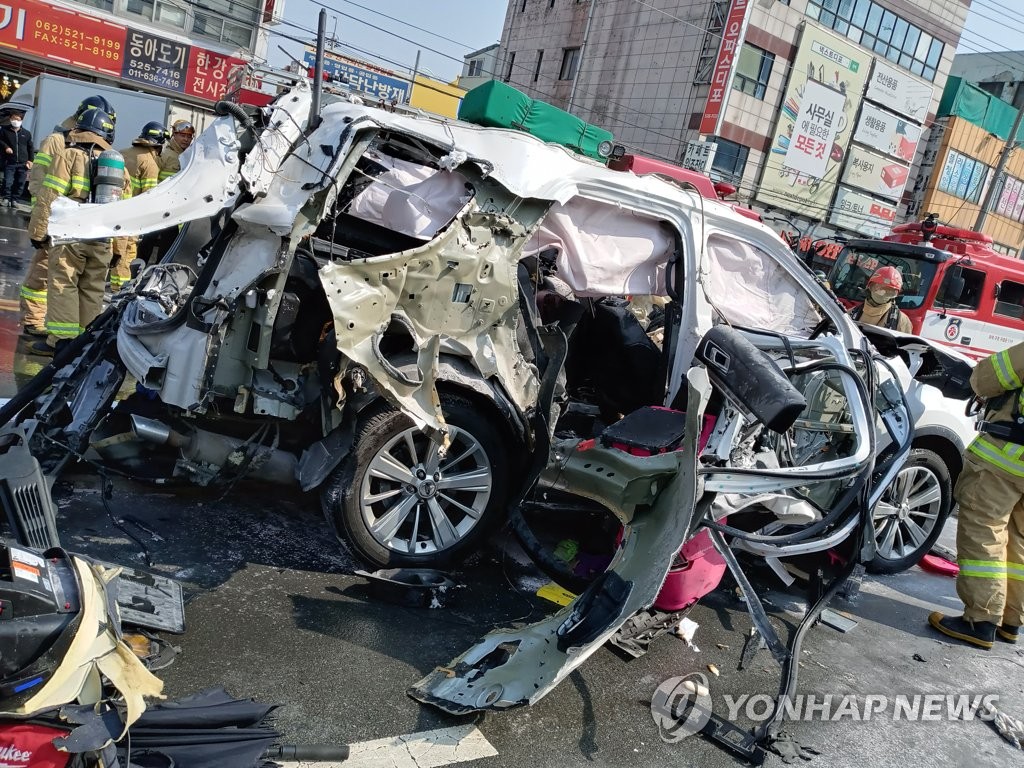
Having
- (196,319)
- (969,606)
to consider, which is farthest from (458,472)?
(969,606)

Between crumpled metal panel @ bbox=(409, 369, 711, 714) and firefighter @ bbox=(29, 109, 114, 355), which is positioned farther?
firefighter @ bbox=(29, 109, 114, 355)

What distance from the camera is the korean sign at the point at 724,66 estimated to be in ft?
91.5

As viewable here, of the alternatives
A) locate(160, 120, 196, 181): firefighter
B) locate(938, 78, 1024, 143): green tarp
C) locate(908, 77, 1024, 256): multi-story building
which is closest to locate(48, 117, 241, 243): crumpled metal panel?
locate(160, 120, 196, 181): firefighter

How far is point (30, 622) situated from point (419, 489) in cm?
208

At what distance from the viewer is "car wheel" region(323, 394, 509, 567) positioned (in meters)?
3.74

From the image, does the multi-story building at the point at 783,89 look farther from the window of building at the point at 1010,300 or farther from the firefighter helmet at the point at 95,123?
the firefighter helmet at the point at 95,123

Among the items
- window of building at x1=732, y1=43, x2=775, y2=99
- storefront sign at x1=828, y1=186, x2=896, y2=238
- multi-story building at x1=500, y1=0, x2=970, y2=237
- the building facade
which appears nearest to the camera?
window of building at x1=732, y1=43, x2=775, y2=99

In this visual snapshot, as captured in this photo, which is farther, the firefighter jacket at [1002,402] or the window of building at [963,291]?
the window of building at [963,291]

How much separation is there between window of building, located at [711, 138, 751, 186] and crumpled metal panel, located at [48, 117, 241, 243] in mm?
27274

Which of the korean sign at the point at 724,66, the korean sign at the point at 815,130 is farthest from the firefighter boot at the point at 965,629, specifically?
the korean sign at the point at 815,130

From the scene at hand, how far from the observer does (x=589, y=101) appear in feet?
116

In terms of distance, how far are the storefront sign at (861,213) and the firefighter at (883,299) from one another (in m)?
26.3

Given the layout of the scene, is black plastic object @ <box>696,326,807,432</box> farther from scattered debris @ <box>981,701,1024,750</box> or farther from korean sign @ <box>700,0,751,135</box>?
korean sign @ <box>700,0,751,135</box>

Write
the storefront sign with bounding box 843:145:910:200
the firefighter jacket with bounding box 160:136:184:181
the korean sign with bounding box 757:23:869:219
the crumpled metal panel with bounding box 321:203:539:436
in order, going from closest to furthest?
1. the crumpled metal panel with bounding box 321:203:539:436
2. the firefighter jacket with bounding box 160:136:184:181
3. the korean sign with bounding box 757:23:869:219
4. the storefront sign with bounding box 843:145:910:200
